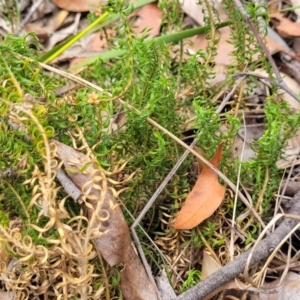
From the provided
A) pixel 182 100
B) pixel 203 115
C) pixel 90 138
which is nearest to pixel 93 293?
pixel 90 138

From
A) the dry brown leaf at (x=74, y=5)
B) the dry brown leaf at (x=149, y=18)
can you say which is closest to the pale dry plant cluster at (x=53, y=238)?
the dry brown leaf at (x=149, y=18)

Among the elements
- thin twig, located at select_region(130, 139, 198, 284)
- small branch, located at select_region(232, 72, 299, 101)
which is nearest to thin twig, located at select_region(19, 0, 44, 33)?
small branch, located at select_region(232, 72, 299, 101)

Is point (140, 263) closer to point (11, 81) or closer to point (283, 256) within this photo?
point (283, 256)

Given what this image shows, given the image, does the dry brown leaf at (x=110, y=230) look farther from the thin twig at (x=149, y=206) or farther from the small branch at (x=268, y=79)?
the small branch at (x=268, y=79)

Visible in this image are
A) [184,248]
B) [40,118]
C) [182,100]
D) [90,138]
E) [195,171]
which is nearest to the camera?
[40,118]

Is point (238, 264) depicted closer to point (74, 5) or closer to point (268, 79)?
point (268, 79)

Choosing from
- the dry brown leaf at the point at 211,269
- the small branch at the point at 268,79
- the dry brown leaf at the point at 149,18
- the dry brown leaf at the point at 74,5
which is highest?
the dry brown leaf at the point at 74,5
